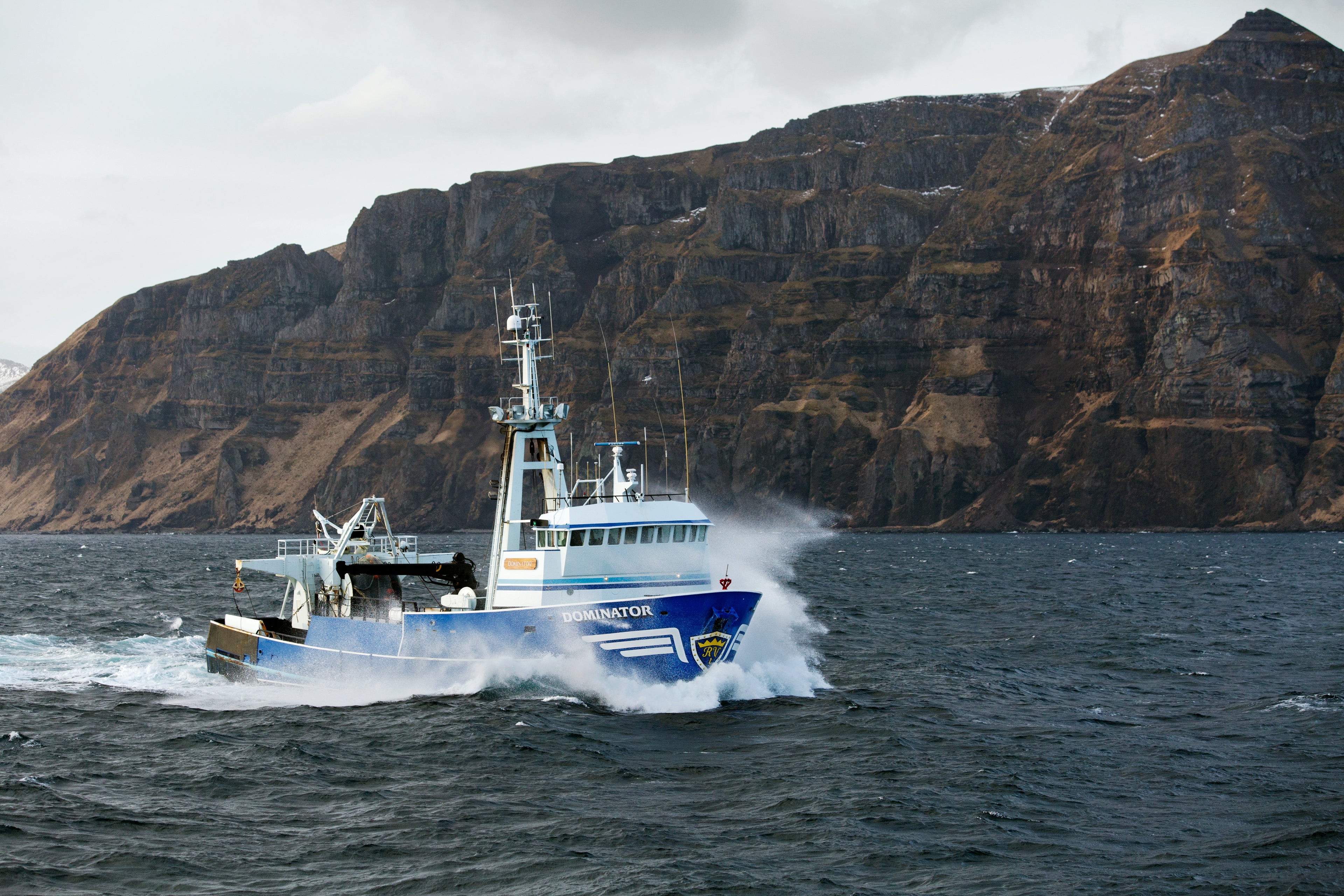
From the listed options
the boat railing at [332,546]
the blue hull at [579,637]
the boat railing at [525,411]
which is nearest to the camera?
the blue hull at [579,637]

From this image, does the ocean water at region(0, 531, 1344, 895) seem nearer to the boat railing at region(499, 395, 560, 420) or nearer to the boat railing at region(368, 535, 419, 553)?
the boat railing at region(368, 535, 419, 553)

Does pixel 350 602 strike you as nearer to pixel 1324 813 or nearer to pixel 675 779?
pixel 675 779

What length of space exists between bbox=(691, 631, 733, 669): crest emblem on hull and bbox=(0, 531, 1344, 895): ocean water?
1.97ft

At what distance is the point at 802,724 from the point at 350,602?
60.1ft

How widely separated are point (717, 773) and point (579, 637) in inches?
309

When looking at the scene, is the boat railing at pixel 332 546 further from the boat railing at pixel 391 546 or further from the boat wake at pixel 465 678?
the boat wake at pixel 465 678

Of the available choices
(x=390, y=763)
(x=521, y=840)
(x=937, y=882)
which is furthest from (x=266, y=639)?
(x=937, y=882)

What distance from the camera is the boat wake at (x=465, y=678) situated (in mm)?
35531

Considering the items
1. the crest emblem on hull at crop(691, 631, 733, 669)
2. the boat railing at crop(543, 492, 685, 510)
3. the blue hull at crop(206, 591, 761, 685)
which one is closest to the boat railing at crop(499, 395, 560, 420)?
the boat railing at crop(543, 492, 685, 510)

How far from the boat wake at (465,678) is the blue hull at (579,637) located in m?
0.30

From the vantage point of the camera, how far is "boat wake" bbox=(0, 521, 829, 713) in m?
35.5

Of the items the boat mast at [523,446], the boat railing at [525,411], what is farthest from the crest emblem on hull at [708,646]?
the boat railing at [525,411]

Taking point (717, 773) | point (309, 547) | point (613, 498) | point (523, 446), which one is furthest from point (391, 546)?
point (717, 773)

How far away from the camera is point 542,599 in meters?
36.2
